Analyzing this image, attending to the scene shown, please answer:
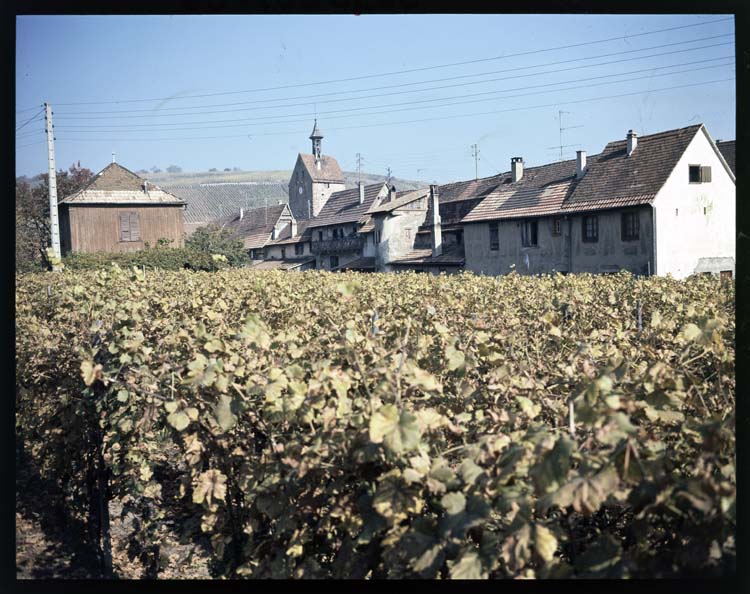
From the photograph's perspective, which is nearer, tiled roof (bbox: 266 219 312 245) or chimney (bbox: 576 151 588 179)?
chimney (bbox: 576 151 588 179)

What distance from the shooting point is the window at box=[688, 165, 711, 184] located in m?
28.6

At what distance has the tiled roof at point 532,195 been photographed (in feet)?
109

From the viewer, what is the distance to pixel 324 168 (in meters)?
92.6

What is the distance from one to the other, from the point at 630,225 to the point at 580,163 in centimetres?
592

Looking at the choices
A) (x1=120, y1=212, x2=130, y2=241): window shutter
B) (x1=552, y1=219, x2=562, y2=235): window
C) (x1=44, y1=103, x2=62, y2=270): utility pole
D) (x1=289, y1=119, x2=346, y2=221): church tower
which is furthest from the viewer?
(x1=289, y1=119, x2=346, y2=221): church tower

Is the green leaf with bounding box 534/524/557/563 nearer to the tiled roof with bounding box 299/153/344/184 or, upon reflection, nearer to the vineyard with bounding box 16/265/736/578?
the vineyard with bounding box 16/265/736/578

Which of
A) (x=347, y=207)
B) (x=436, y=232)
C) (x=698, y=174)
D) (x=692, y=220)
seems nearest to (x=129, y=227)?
(x=436, y=232)

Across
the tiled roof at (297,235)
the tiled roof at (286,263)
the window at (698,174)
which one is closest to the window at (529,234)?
the window at (698,174)

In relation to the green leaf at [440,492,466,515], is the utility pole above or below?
above

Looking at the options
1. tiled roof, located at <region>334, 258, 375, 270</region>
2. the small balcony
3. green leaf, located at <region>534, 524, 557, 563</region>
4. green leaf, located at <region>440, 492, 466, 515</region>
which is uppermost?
the small balcony

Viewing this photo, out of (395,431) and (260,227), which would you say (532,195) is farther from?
(260,227)

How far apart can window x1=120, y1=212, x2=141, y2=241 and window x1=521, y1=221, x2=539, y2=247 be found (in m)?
21.8

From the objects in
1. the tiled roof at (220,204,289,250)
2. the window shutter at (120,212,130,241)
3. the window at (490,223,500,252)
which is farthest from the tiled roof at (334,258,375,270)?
the tiled roof at (220,204,289,250)

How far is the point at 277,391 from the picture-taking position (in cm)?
318
